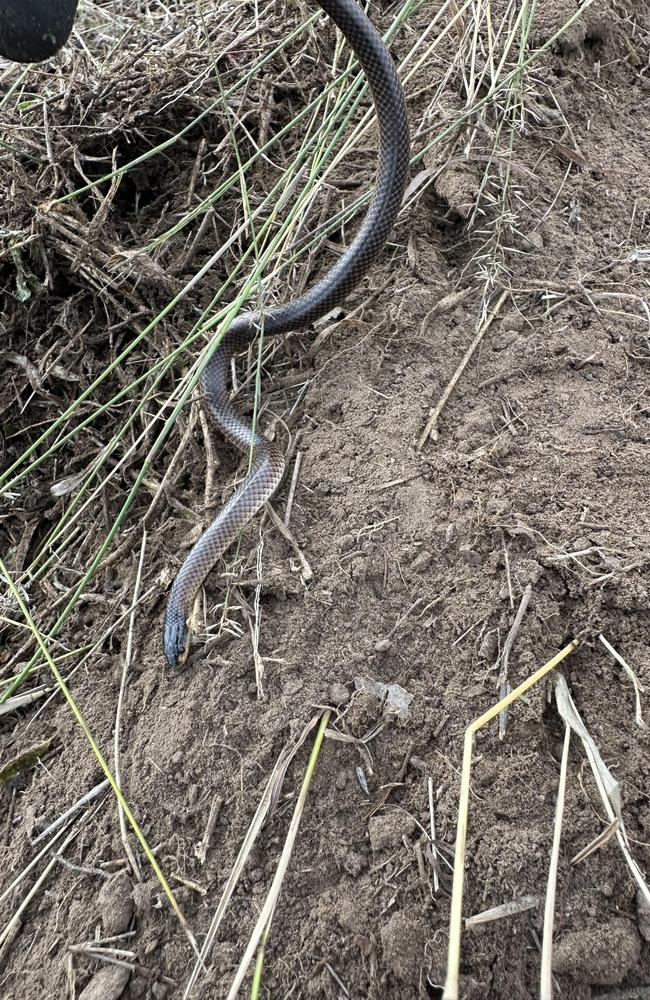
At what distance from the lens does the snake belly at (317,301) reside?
3.04 meters

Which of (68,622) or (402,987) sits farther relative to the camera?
(68,622)

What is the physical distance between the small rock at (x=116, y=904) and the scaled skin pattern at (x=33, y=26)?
103 inches

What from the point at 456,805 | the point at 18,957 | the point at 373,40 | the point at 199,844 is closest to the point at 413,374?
the point at 373,40

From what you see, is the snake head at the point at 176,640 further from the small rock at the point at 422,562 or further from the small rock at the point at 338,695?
the small rock at the point at 422,562

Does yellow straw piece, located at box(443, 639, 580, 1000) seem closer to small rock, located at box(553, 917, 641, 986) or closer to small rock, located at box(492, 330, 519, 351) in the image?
small rock, located at box(553, 917, 641, 986)

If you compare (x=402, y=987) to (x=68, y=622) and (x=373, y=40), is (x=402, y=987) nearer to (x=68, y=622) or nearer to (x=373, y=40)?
(x=68, y=622)

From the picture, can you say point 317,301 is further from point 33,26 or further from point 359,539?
point 33,26

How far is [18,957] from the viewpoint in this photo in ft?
8.12

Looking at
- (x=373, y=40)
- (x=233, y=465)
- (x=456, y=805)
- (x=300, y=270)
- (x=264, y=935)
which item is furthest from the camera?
(x=300, y=270)

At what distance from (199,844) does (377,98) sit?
11.1 ft

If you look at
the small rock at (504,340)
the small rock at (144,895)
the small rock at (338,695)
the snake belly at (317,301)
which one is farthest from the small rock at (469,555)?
the small rock at (144,895)

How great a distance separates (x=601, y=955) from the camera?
6.45ft

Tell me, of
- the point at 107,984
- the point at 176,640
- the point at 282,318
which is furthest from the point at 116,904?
the point at 282,318

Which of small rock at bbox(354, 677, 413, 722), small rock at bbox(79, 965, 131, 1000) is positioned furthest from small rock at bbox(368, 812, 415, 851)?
small rock at bbox(79, 965, 131, 1000)
